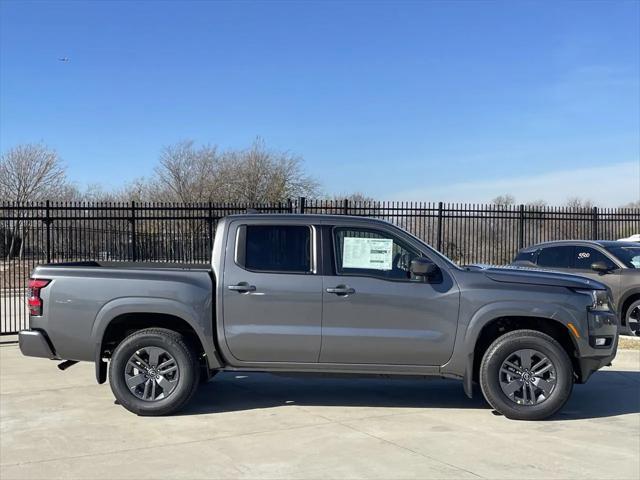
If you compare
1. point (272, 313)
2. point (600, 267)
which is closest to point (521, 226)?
point (600, 267)

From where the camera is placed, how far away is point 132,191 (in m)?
36.2

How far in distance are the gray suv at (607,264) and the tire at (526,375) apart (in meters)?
5.58

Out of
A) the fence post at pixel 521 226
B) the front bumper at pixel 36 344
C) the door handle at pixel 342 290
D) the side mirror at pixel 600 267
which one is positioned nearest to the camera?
the door handle at pixel 342 290

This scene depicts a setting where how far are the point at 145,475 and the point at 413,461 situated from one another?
2.05 m

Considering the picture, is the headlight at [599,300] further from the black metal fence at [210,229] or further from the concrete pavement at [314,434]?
the black metal fence at [210,229]

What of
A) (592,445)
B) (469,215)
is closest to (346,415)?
(592,445)

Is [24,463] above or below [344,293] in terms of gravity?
below

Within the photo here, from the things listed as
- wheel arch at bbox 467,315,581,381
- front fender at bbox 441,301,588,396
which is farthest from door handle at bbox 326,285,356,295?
wheel arch at bbox 467,315,581,381

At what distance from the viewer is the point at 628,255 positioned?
11.5 meters

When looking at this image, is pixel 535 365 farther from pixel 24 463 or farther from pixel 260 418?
pixel 24 463

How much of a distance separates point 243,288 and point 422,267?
5.72 feet

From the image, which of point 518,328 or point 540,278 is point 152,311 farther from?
point 540,278

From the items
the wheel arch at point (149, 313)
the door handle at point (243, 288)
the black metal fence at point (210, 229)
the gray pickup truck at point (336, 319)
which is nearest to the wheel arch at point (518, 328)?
the gray pickup truck at point (336, 319)

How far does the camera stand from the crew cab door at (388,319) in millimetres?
6273
